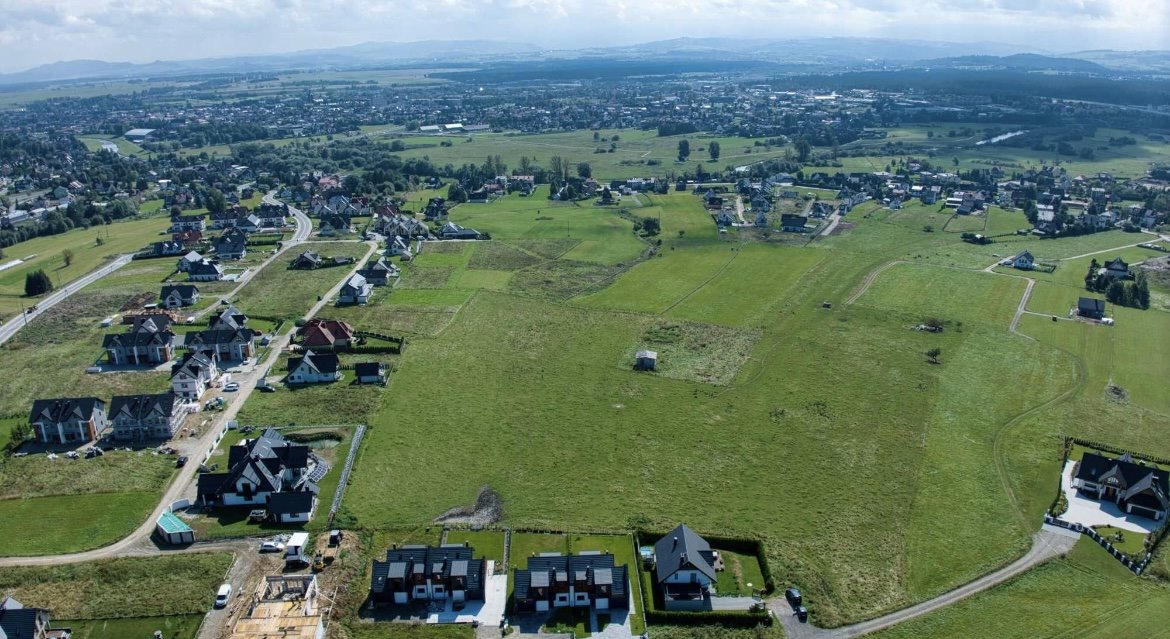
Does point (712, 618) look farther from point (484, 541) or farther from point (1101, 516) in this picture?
point (1101, 516)

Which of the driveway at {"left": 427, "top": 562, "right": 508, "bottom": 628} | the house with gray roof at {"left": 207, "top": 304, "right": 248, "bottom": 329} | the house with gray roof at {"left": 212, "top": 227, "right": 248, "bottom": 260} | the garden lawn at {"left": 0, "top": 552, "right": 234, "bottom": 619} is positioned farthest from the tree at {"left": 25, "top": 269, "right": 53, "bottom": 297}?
the driveway at {"left": 427, "top": 562, "right": 508, "bottom": 628}

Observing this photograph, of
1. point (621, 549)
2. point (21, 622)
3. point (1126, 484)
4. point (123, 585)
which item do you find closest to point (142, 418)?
point (123, 585)

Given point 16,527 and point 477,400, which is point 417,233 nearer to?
point 477,400

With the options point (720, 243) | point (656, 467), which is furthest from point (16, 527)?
point (720, 243)

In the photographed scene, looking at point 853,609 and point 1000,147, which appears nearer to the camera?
point 853,609

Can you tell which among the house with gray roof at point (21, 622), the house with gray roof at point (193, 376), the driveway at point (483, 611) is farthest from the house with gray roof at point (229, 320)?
the driveway at point (483, 611)

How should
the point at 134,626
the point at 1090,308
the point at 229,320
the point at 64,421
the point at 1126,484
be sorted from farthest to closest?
the point at 1090,308 → the point at 229,320 → the point at 64,421 → the point at 1126,484 → the point at 134,626
